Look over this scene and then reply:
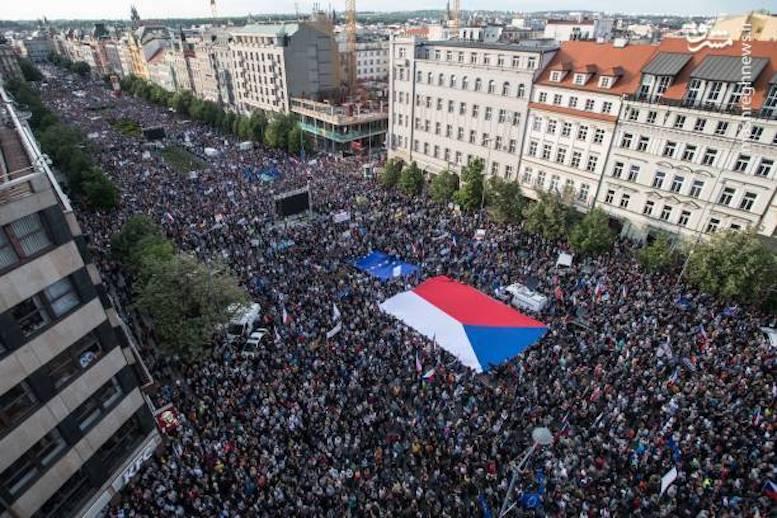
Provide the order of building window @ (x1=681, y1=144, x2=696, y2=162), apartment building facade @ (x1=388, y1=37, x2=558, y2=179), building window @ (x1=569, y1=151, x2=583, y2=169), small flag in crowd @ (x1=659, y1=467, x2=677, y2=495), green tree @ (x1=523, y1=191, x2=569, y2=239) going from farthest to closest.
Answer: apartment building facade @ (x1=388, y1=37, x2=558, y2=179), building window @ (x1=569, y1=151, x2=583, y2=169), green tree @ (x1=523, y1=191, x2=569, y2=239), building window @ (x1=681, y1=144, x2=696, y2=162), small flag in crowd @ (x1=659, y1=467, x2=677, y2=495)

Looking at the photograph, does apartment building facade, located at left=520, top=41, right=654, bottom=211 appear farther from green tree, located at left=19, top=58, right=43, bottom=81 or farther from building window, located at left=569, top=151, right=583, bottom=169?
green tree, located at left=19, top=58, right=43, bottom=81

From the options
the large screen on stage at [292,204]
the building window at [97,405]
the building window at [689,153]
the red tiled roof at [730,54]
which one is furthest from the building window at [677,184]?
the building window at [97,405]

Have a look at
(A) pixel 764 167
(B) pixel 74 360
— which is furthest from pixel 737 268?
(B) pixel 74 360

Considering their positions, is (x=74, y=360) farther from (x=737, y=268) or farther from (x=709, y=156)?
(x=709, y=156)

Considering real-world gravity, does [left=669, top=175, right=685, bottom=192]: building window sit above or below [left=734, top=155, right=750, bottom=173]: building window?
below

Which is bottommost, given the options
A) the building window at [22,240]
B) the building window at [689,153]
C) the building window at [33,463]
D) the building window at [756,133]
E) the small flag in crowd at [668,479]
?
the small flag in crowd at [668,479]

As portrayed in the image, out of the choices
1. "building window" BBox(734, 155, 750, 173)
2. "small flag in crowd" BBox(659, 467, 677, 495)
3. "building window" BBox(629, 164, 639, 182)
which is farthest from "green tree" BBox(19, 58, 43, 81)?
"small flag in crowd" BBox(659, 467, 677, 495)

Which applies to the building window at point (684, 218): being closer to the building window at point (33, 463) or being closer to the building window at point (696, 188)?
the building window at point (696, 188)
